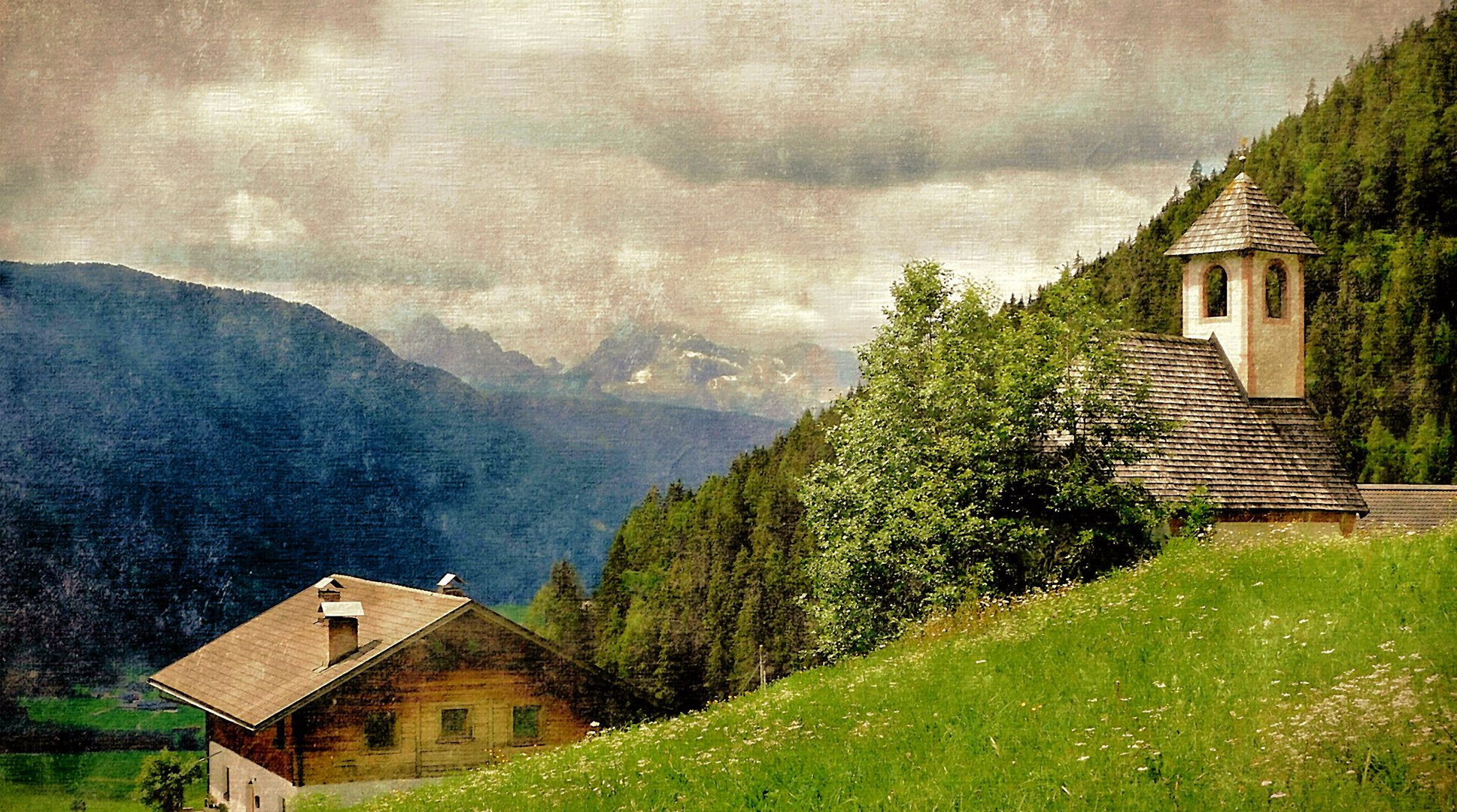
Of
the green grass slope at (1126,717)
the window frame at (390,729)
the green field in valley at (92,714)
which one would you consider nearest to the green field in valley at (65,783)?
the green field in valley at (92,714)

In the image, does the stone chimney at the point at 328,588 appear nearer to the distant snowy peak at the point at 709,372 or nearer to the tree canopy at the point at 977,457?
the distant snowy peak at the point at 709,372

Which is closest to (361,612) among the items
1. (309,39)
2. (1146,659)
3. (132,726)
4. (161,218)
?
(132,726)

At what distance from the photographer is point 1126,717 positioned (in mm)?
4262

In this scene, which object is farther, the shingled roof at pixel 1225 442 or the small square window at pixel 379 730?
the shingled roof at pixel 1225 442

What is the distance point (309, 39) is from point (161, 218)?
1429 millimetres

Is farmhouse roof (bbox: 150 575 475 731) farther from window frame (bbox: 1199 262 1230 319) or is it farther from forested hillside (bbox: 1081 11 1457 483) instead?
window frame (bbox: 1199 262 1230 319)

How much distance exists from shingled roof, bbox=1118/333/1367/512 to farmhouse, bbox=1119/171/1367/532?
1 centimetres

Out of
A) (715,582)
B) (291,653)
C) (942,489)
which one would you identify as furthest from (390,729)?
(715,582)

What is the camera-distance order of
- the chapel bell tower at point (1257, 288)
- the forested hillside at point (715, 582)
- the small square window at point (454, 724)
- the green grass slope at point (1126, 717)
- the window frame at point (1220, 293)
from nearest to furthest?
the green grass slope at point (1126, 717) < the small square window at point (454, 724) < the forested hillside at point (715, 582) < the chapel bell tower at point (1257, 288) < the window frame at point (1220, 293)

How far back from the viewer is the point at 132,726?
728 cm

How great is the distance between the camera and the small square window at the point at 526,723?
Result: 24.7 ft

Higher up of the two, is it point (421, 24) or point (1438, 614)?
point (421, 24)

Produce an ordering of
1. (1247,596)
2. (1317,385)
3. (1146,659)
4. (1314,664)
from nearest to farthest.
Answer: (1314,664), (1146,659), (1247,596), (1317,385)

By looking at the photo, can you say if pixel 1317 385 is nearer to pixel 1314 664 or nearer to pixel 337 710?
pixel 1314 664
